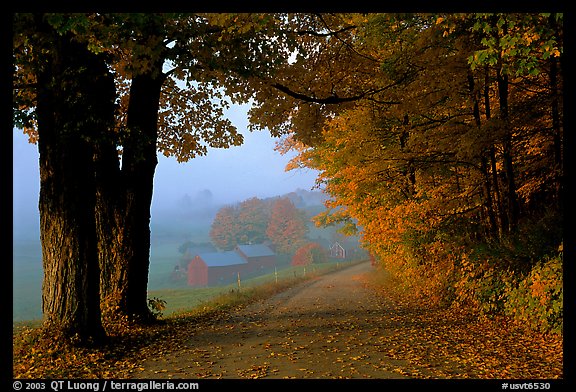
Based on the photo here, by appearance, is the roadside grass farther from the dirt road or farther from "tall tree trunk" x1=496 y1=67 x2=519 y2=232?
"tall tree trunk" x1=496 y1=67 x2=519 y2=232

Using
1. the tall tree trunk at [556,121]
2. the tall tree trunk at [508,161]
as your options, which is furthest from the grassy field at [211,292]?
the tall tree trunk at [556,121]

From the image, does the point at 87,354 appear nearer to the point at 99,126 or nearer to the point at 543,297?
the point at 99,126

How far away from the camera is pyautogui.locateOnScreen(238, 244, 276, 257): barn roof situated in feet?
246

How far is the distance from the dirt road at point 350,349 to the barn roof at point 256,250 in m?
62.9

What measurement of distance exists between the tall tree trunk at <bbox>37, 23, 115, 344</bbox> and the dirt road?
1888 mm

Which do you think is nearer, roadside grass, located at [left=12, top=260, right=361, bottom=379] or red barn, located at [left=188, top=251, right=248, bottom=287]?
roadside grass, located at [left=12, top=260, right=361, bottom=379]

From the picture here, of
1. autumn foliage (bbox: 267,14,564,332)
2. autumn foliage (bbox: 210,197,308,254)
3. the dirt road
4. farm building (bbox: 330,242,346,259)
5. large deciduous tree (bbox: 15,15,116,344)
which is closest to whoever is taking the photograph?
the dirt road

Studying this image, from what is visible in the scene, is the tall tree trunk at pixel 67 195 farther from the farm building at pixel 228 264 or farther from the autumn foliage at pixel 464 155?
the farm building at pixel 228 264

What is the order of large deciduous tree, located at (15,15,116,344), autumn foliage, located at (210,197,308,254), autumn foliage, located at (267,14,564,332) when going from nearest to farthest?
1. large deciduous tree, located at (15,15,116,344)
2. autumn foliage, located at (267,14,564,332)
3. autumn foliage, located at (210,197,308,254)

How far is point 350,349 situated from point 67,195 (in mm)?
6245

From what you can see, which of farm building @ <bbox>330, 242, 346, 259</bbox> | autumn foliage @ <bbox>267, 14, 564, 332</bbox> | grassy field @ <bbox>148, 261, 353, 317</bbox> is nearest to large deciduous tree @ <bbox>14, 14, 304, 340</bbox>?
autumn foliage @ <bbox>267, 14, 564, 332</bbox>

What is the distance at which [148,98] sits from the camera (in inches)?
467
